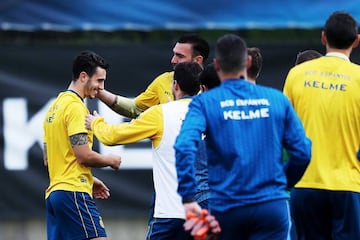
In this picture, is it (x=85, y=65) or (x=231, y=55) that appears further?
(x=85, y=65)

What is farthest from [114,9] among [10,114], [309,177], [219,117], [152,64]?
[219,117]

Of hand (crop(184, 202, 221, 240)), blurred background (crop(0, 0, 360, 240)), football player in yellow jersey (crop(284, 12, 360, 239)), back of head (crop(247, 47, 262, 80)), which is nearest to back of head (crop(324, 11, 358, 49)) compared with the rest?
football player in yellow jersey (crop(284, 12, 360, 239))

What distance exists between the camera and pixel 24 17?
37.9ft

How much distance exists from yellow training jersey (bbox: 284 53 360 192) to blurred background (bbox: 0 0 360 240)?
4063 millimetres

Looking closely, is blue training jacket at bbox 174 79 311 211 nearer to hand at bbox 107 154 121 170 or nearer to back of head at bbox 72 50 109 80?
hand at bbox 107 154 121 170

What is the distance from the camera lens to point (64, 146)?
355 inches

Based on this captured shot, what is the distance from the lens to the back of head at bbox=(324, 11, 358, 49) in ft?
25.3

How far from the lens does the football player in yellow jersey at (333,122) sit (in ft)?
25.2

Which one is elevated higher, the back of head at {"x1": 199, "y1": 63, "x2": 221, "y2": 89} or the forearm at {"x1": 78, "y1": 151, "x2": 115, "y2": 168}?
the back of head at {"x1": 199, "y1": 63, "x2": 221, "y2": 89}

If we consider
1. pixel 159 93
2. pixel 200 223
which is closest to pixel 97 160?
pixel 159 93

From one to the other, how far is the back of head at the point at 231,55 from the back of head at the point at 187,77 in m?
1.19

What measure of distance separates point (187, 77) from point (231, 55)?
4.25 ft

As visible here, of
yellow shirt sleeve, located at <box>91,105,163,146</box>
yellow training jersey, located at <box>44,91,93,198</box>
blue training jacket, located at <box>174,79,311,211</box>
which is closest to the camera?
blue training jacket, located at <box>174,79,311,211</box>

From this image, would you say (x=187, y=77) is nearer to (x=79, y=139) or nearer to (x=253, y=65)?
(x=253, y=65)
